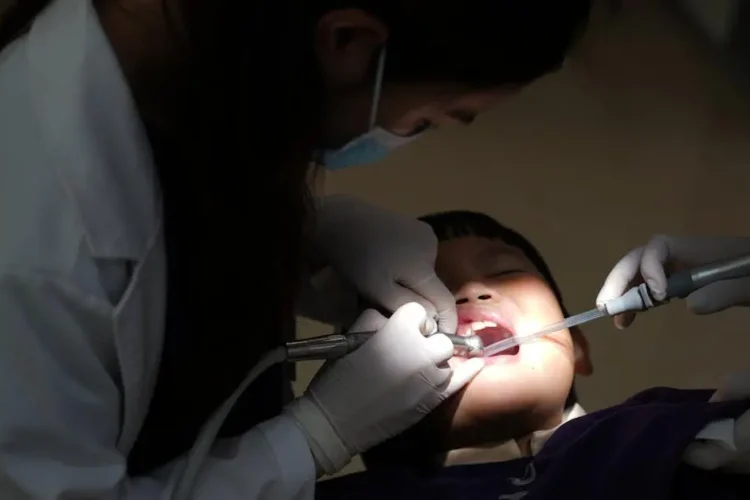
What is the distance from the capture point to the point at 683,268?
1.10 metres

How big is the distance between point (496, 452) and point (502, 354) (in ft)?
0.39

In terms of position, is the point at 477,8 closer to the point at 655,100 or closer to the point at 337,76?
the point at 337,76

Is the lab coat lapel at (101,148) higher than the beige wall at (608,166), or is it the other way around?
the lab coat lapel at (101,148)

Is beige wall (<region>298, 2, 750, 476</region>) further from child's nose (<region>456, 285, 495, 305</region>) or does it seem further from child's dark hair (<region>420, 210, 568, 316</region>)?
child's nose (<region>456, 285, 495, 305</region>)

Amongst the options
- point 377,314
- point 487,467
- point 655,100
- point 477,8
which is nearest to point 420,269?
point 377,314

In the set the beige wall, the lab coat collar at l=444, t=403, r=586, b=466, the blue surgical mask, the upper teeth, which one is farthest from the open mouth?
the beige wall

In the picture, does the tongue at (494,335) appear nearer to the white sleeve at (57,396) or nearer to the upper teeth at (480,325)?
the upper teeth at (480,325)

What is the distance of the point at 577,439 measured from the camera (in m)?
1.00

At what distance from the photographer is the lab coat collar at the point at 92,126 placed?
81cm

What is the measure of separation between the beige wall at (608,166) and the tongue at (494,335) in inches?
20.7

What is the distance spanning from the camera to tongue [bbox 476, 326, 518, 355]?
117 cm

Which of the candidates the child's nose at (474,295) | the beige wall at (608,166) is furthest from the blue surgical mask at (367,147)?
the beige wall at (608,166)

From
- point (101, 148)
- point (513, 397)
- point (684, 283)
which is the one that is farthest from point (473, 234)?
point (101, 148)

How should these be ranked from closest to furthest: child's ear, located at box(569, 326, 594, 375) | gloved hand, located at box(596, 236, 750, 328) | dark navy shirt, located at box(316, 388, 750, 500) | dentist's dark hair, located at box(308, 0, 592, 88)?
dentist's dark hair, located at box(308, 0, 592, 88) < dark navy shirt, located at box(316, 388, 750, 500) < gloved hand, located at box(596, 236, 750, 328) < child's ear, located at box(569, 326, 594, 375)
